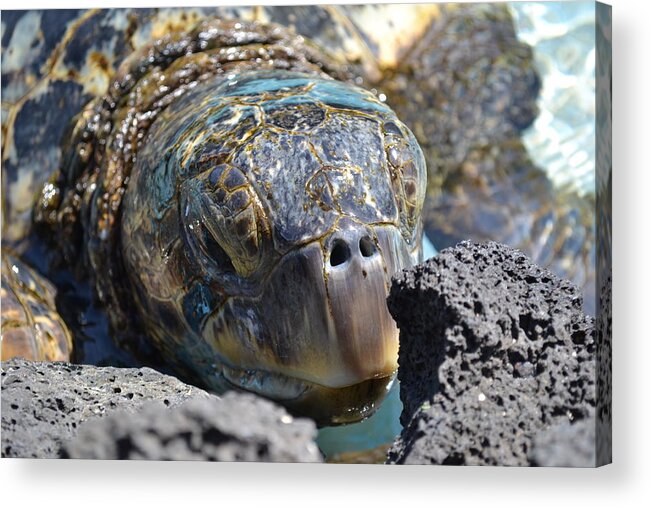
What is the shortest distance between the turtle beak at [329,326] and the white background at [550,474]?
161 mm

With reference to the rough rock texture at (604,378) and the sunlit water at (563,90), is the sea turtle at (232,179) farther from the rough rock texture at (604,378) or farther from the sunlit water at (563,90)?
the rough rock texture at (604,378)

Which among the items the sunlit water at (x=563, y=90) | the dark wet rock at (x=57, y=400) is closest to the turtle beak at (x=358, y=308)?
the dark wet rock at (x=57, y=400)

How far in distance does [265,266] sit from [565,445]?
26.7 inches

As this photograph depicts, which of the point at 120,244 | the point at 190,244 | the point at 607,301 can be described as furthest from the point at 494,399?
the point at 120,244

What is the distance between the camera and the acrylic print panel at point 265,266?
192cm

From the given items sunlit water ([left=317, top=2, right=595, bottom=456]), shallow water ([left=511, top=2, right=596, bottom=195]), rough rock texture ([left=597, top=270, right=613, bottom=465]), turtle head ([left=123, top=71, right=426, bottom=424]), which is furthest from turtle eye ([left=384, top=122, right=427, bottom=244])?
shallow water ([left=511, top=2, right=596, bottom=195])

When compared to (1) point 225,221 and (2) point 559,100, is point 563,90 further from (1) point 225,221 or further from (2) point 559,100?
(1) point 225,221

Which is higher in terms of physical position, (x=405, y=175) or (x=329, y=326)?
(x=405, y=175)

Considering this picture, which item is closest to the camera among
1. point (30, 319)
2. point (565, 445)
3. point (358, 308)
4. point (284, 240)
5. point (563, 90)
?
point (565, 445)

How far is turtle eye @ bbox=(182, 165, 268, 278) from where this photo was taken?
2197 mm

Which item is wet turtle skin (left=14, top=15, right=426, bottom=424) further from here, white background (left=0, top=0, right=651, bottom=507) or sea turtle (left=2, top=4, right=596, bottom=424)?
white background (left=0, top=0, right=651, bottom=507)

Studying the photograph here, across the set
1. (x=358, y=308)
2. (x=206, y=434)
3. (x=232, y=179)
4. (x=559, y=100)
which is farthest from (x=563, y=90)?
(x=206, y=434)

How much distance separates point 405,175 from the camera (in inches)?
91.0

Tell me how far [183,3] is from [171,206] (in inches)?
19.7
